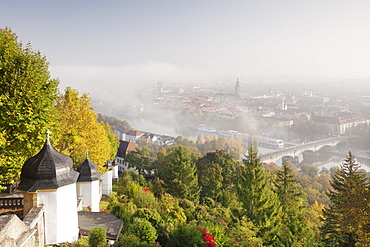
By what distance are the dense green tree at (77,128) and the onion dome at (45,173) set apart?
22.7 ft

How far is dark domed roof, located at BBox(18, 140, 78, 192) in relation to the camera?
8.98 meters

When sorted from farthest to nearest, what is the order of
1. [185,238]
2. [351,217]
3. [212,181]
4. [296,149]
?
[296,149] → [212,181] → [351,217] → [185,238]

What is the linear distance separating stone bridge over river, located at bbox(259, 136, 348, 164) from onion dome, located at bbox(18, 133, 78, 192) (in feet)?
171

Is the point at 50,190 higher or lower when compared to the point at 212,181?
higher

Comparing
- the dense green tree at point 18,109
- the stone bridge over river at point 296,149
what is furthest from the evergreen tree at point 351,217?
the stone bridge over river at point 296,149

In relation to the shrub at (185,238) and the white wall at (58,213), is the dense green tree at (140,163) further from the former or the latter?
the white wall at (58,213)

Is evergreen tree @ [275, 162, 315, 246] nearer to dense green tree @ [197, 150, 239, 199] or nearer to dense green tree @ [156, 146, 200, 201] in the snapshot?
dense green tree @ [197, 150, 239, 199]

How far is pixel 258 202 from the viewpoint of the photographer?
16234 mm

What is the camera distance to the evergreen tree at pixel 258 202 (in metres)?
15.6

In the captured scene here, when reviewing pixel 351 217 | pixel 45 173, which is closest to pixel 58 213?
pixel 45 173

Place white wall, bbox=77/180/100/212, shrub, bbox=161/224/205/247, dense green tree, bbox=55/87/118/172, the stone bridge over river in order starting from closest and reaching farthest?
shrub, bbox=161/224/205/247
white wall, bbox=77/180/100/212
dense green tree, bbox=55/87/118/172
the stone bridge over river

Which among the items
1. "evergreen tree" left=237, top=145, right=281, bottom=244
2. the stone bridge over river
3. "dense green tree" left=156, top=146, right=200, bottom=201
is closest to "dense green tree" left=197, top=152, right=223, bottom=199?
"dense green tree" left=156, top=146, right=200, bottom=201

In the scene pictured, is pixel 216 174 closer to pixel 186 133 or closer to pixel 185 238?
pixel 185 238

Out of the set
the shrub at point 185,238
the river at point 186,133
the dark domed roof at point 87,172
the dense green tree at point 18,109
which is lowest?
the river at point 186,133
